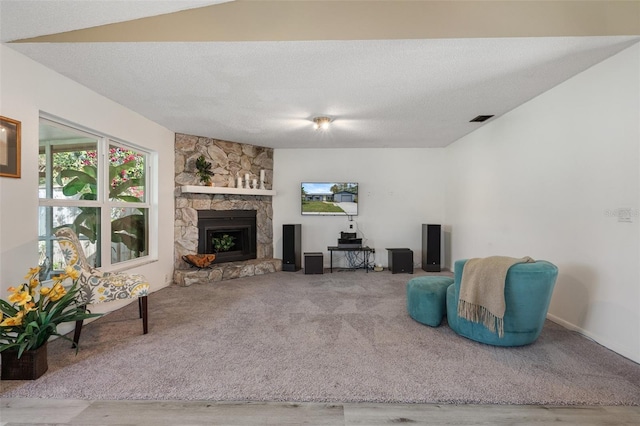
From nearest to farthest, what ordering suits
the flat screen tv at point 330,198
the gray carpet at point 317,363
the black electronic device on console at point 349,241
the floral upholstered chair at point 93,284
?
the gray carpet at point 317,363 < the floral upholstered chair at point 93,284 < the black electronic device on console at point 349,241 < the flat screen tv at point 330,198

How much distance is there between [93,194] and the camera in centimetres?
336

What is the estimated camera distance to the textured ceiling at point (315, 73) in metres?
2.23

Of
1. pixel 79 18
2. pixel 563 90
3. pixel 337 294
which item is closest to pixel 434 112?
pixel 563 90

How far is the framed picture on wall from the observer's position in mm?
2215

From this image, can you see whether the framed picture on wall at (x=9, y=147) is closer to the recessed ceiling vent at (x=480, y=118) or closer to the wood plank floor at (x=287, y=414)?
the wood plank floor at (x=287, y=414)

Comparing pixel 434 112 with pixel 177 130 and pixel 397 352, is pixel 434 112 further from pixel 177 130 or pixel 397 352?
pixel 177 130

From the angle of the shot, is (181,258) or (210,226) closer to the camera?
(181,258)

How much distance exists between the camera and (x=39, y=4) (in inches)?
74.6

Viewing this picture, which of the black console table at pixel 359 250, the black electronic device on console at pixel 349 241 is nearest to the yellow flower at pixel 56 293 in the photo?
the black console table at pixel 359 250

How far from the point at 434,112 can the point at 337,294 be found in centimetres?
268

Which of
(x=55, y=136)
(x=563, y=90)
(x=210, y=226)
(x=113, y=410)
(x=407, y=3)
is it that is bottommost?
(x=113, y=410)

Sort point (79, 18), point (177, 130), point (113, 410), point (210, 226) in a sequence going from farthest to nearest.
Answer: point (210, 226) → point (177, 130) → point (79, 18) → point (113, 410)

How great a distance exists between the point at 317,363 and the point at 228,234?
373 cm

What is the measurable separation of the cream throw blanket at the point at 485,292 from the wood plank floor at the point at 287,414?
2.24 feet
